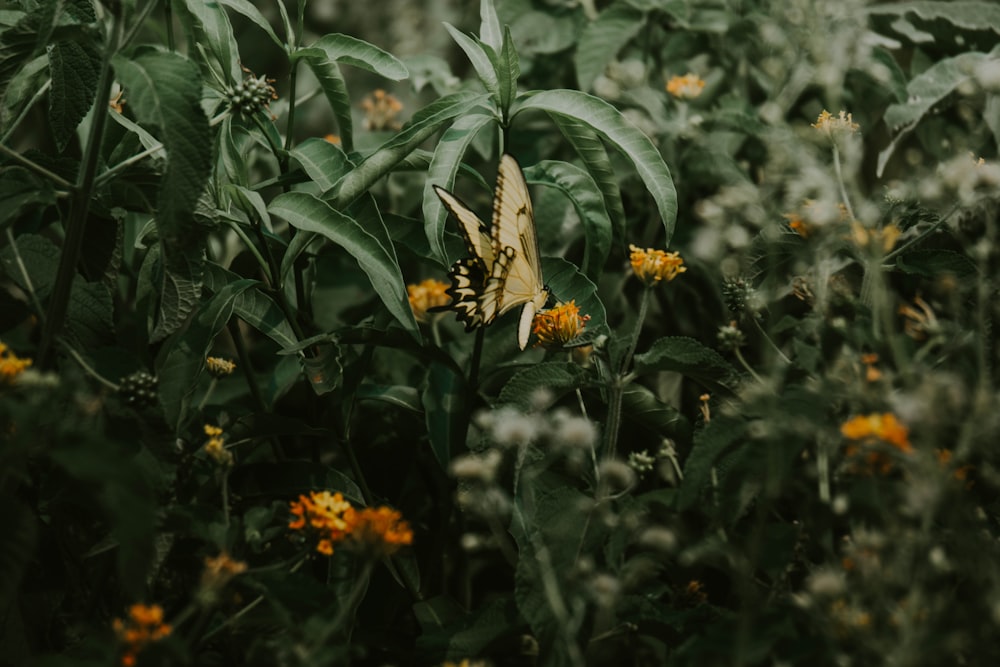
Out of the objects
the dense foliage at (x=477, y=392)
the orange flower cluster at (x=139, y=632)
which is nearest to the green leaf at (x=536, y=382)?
the dense foliage at (x=477, y=392)

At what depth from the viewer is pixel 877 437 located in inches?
32.1

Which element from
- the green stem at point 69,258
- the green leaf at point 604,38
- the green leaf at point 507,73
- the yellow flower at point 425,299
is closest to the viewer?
the green stem at point 69,258

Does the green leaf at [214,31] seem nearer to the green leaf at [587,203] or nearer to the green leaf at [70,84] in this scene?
the green leaf at [70,84]

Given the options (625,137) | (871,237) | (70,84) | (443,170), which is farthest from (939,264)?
(70,84)

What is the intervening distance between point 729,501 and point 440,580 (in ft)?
1.94

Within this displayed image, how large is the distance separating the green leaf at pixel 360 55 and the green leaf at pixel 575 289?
335mm

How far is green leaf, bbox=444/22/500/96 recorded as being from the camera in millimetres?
1267

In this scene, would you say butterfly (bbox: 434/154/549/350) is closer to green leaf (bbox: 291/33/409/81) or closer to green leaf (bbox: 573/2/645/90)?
green leaf (bbox: 291/33/409/81)

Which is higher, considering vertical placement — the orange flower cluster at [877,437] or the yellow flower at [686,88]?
the orange flower cluster at [877,437]

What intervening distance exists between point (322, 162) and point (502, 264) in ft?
0.92

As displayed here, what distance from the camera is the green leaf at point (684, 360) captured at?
109 cm

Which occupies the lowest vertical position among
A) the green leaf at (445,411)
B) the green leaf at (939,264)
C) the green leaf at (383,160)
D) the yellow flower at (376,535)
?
the green leaf at (445,411)

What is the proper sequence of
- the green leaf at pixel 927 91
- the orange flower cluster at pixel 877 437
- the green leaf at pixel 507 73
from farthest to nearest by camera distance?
the green leaf at pixel 927 91 → the green leaf at pixel 507 73 → the orange flower cluster at pixel 877 437

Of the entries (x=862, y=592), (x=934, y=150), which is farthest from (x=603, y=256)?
(x=934, y=150)
